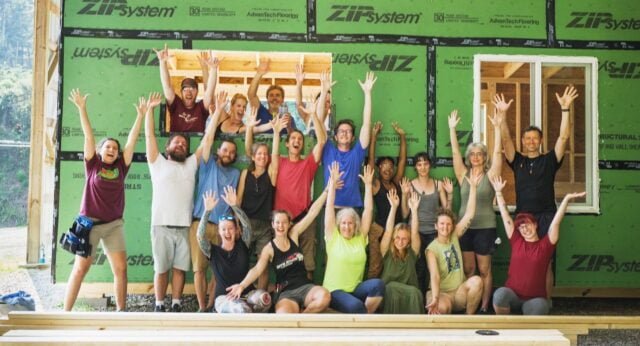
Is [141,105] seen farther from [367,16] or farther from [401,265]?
[401,265]

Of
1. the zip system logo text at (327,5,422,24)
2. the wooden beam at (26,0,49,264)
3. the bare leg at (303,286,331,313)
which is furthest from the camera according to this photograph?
the wooden beam at (26,0,49,264)

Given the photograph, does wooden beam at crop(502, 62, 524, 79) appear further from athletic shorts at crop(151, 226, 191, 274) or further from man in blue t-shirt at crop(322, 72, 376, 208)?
athletic shorts at crop(151, 226, 191, 274)

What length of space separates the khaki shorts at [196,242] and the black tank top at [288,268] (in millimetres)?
774

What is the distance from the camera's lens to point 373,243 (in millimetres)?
5664

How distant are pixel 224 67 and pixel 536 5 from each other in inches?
183

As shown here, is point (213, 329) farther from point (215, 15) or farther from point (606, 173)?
point (606, 173)

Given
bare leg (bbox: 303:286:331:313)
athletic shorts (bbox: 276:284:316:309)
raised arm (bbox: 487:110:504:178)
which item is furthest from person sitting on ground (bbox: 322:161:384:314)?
raised arm (bbox: 487:110:504:178)

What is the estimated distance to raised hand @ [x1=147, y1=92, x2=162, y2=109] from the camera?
5.57 metres

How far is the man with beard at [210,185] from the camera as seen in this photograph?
558cm

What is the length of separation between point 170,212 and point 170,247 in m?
0.35

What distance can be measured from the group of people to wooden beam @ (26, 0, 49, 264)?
3109 millimetres


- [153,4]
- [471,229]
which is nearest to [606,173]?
[471,229]

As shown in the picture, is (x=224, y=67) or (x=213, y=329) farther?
(x=224, y=67)

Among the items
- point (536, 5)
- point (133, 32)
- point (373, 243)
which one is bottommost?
point (373, 243)
